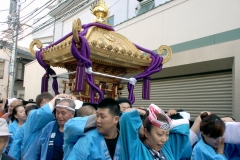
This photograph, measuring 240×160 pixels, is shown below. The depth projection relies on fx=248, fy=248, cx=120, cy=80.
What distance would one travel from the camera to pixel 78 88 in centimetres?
357

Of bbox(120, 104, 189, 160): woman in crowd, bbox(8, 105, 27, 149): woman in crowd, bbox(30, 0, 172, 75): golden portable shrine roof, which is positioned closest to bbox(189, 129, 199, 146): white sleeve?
bbox(120, 104, 189, 160): woman in crowd

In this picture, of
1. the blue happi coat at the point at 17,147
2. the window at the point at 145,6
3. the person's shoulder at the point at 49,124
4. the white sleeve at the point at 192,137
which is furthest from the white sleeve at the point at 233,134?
the window at the point at 145,6

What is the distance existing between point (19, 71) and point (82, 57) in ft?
60.6

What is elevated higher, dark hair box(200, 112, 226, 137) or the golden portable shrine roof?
the golden portable shrine roof

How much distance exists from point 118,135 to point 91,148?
1.03 ft

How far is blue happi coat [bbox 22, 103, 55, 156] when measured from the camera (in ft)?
8.39

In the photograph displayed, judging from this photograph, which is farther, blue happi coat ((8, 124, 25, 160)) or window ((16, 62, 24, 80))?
window ((16, 62, 24, 80))

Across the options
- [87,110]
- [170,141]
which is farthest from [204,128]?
[87,110]

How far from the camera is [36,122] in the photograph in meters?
2.66

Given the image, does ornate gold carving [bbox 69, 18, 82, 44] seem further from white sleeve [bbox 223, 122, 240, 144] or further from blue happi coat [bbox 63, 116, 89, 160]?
white sleeve [bbox 223, 122, 240, 144]

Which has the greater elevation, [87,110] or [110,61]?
[110,61]

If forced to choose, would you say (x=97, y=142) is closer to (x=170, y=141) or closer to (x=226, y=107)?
(x=170, y=141)

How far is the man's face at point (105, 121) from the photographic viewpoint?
1.98 metres

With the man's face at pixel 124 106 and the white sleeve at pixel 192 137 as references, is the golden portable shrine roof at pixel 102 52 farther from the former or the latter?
the white sleeve at pixel 192 137
